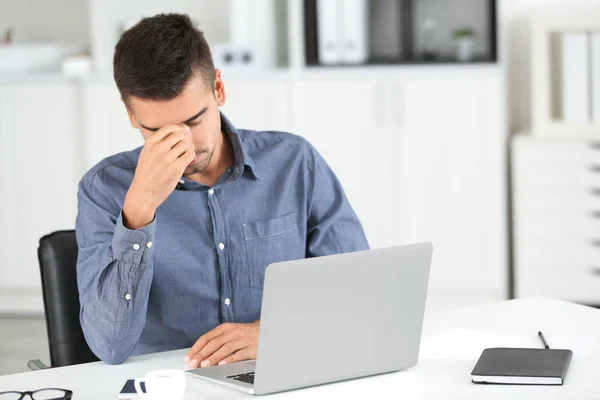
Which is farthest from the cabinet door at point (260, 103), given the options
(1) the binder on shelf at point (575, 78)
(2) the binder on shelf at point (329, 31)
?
(1) the binder on shelf at point (575, 78)

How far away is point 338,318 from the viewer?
1.62 m

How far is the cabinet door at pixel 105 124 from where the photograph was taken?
4477mm

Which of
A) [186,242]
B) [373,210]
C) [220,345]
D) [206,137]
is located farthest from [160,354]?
[373,210]

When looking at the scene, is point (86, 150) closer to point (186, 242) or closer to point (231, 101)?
point (231, 101)

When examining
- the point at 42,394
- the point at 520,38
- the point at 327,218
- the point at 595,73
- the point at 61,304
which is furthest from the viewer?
the point at 520,38

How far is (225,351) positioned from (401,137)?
103 inches

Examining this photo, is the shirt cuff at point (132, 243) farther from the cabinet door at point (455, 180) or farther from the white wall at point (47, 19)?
the white wall at point (47, 19)

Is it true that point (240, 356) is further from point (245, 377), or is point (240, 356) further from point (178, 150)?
point (178, 150)

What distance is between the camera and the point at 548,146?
4.28 metres

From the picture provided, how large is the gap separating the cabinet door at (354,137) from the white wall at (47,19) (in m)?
1.28

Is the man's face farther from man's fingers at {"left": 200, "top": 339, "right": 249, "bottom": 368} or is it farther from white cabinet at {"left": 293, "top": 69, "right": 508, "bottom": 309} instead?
white cabinet at {"left": 293, "top": 69, "right": 508, "bottom": 309}

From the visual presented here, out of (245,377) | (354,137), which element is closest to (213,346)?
(245,377)

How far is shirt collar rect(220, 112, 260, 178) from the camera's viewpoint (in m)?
2.15

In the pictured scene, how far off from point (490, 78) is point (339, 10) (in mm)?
698
